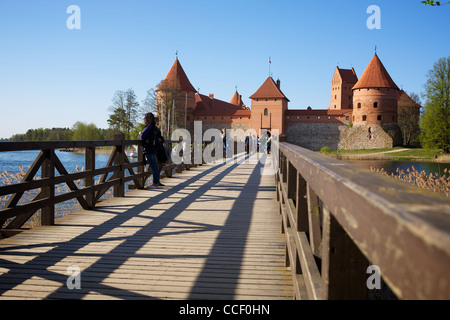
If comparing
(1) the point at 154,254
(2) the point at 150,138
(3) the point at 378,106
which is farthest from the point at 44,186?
(3) the point at 378,106

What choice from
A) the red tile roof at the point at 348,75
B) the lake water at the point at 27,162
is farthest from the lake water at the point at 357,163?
the red tile roof at the point at 348,75

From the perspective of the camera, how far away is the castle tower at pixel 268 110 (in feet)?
159

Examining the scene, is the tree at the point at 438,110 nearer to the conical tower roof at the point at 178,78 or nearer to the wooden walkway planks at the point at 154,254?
the conical tower roof at the point at 178,78

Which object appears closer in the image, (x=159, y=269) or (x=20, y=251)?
(x=159, y=269)

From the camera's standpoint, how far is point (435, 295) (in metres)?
0.50

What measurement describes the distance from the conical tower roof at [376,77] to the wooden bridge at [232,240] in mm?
45263

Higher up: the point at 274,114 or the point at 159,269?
the point at 274,114

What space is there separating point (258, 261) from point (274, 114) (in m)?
46.2

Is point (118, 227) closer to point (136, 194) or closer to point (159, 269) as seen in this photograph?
point (159, 269)

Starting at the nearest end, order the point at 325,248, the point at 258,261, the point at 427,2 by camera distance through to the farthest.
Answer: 1. the point at 325,248
2. the point at 258,261
3. the point at 427,2

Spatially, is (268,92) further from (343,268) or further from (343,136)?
(343,268)
